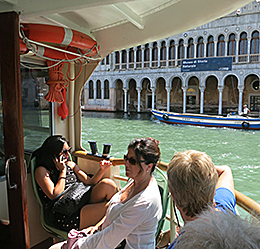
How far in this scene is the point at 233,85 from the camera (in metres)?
19.0

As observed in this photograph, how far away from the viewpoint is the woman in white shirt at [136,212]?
1167mm

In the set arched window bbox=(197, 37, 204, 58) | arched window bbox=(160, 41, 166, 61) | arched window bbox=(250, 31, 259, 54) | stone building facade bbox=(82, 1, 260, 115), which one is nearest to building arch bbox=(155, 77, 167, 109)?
stone building facade bbox=(82, 1, 260, 115)

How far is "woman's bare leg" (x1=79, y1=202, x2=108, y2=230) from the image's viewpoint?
1.67 meters

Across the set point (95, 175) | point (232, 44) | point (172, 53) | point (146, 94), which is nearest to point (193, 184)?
point (95, 175)

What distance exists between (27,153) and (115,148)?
7.00m


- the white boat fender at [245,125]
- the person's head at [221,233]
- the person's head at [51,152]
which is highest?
the person's head at [221,233]

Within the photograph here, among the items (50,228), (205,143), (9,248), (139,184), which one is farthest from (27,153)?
(205,143)

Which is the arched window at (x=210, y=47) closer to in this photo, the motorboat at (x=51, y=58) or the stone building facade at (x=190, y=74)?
the stone building facade at (x=190, y=74)

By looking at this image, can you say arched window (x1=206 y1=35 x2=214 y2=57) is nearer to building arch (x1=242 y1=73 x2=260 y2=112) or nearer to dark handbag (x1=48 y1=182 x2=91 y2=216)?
building arch (x1=242 y1=73 x2=260 y2=112)

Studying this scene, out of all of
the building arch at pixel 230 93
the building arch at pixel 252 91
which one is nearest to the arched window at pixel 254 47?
the building arch at pixel 252 91

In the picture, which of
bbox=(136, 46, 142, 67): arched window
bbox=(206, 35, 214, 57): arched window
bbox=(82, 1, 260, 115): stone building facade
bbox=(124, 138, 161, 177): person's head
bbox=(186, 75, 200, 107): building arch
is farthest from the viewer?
bbox=(136, 46, 142, 67): arched window

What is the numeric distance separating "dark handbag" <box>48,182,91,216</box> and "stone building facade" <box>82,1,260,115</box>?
16.7m

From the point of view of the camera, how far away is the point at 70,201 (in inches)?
66.1

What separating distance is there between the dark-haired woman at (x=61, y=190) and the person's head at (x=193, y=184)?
3.09 ft
